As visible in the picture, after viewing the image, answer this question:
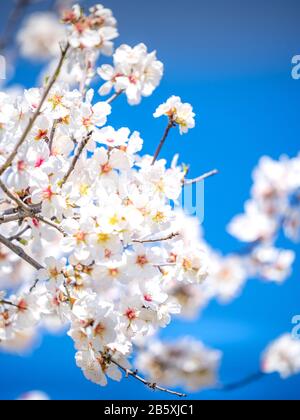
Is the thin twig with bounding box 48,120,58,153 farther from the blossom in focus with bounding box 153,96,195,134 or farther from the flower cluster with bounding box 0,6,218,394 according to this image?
the blossom in focus with bounding box 153,96,195,134

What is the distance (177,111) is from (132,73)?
24cm

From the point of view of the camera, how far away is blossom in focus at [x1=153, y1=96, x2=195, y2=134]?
1.67 metres

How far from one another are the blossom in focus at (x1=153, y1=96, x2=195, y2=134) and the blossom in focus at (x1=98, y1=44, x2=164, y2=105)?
5.8 inches

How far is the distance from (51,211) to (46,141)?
276 millimetres

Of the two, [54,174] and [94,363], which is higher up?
[54,174]

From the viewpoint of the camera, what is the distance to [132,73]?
1.78m

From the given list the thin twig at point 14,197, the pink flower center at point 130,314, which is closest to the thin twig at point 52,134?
the thin twig at point 14,197

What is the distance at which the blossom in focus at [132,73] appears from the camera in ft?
5.74

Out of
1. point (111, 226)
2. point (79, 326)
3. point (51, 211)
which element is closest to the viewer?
point (111, 226)

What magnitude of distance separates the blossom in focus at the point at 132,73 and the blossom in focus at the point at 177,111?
0.15 metres

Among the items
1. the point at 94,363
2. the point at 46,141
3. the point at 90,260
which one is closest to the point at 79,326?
the point at 94,363

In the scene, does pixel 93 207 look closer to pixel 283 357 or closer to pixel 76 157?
pixel 76 157

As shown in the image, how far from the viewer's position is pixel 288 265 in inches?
213
